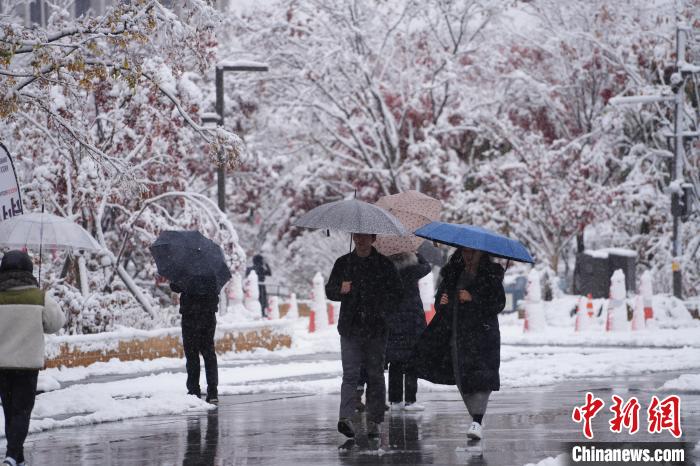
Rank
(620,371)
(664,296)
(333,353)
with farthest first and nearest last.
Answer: (664,296) → (333,353) → (620,371)

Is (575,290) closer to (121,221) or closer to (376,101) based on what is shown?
(376,101)

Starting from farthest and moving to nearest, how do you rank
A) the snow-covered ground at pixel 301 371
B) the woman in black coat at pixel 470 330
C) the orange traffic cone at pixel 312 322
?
the orange traffic cone at pixel 312 322, the snow-covered ground at pixel 301 371, the woman in black coat at pixel 470 330

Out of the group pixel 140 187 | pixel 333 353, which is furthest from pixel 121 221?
pixel 140 187

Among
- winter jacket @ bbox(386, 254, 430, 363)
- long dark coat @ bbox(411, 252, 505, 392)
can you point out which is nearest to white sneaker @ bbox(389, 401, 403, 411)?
winter jacket @ bbox(386, 254, 430, 363)

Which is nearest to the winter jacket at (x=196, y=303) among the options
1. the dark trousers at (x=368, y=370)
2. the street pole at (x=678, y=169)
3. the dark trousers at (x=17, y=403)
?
the dark trousers at (x=368, y=370)

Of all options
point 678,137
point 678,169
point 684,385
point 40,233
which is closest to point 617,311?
point 678,169

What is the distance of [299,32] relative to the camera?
38.6 meters

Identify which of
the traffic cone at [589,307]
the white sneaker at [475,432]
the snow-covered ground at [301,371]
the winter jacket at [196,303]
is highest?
the winter jacket at [196,303]

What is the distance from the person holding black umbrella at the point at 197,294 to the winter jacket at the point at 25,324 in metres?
4.48

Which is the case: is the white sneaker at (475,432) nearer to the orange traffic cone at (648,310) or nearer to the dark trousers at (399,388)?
the dark trousers at (399,388)

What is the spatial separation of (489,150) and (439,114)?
2432 millimetres

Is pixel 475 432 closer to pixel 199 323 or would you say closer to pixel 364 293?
pixel 364 293

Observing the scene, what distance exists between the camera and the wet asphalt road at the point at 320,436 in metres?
10.3

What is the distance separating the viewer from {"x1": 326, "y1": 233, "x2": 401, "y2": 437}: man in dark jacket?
36.6 ft
